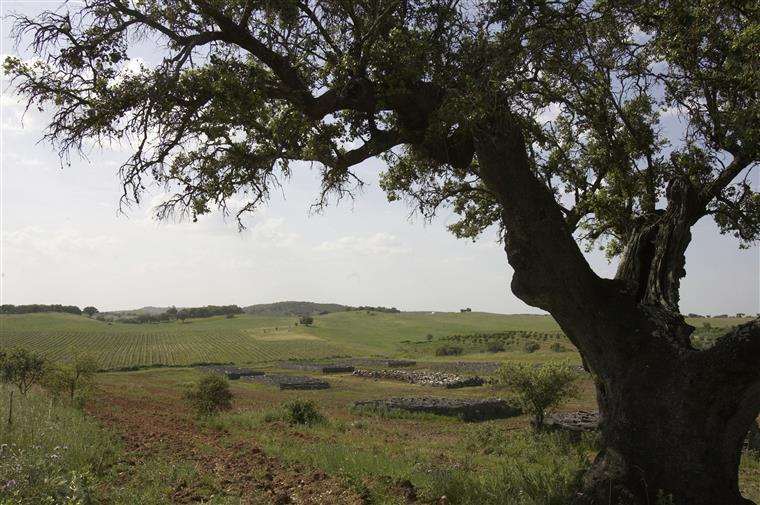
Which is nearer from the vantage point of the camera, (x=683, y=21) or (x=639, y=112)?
(x=683, y=21)

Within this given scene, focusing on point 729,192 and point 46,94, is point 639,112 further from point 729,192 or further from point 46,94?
point 46,94

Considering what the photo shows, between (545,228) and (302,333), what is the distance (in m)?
110

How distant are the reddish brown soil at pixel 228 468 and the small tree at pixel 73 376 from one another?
4.58 metres

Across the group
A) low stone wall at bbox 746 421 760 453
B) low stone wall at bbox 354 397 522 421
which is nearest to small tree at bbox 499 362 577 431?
low stone wall at bbox 746 421 760 453

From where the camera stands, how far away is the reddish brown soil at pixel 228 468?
760 cm

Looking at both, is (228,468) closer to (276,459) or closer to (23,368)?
(276,459)

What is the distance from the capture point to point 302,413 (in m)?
19.8

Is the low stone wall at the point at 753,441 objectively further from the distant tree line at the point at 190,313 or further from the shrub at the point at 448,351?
the distant tree line at the point at 190,313

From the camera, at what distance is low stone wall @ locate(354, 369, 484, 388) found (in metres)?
43.8

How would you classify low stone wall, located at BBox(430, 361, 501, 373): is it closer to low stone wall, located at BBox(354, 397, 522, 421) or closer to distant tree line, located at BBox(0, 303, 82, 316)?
low stone wall, located at BBox(354, 397, 522, 421)

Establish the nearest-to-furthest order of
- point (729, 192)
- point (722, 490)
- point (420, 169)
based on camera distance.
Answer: point (722, 490) < point (729, 192) < point (420, 169)

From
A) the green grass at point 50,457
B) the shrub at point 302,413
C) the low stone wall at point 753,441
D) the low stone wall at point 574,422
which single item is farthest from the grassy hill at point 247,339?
the green grass at point 50,457

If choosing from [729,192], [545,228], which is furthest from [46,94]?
[729,192]

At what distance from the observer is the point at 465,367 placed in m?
58.8
